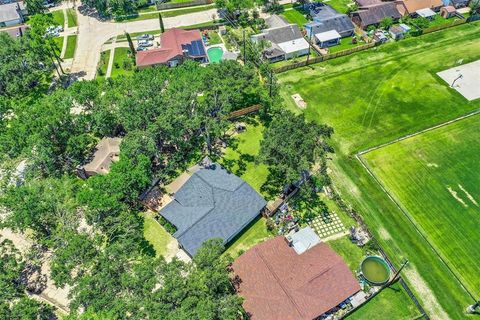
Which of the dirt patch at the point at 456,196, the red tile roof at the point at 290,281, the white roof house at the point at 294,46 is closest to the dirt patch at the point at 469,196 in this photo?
the dirt patch at the point at 456,196

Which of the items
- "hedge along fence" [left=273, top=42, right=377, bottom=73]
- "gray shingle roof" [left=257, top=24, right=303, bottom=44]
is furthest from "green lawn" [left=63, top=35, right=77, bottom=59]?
"hedge along fence" [left=273, top=42, right=377, bottom=73]

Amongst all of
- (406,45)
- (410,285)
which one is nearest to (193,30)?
(406,45)

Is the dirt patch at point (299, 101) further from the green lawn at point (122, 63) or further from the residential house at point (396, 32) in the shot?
the green lawn at point (122, 63)

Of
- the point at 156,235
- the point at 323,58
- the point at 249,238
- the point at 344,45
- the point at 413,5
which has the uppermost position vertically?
the point at 413,5

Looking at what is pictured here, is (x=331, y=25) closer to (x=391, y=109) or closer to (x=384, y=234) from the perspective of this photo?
(x=391, y=109)

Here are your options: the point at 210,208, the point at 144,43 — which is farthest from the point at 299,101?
the point at 144,43

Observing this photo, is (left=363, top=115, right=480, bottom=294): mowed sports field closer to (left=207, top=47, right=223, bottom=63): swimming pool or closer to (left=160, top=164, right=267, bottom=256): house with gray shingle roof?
(left=160, top=164, right=267, bottom=256): house with gray shingle roof

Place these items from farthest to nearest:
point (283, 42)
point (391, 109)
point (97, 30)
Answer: point (97, 30) < point (283, 42) < point (391, 109)
